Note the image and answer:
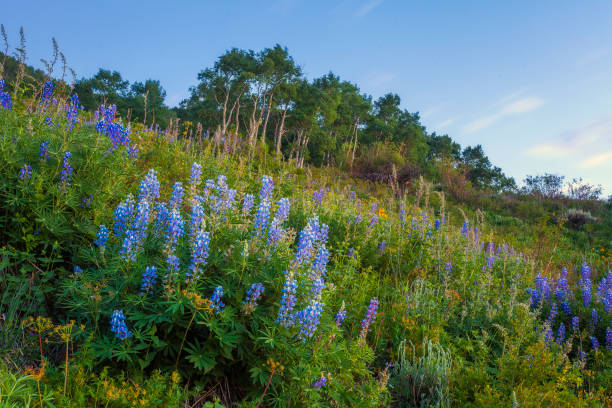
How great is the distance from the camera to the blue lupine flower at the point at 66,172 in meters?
3.10

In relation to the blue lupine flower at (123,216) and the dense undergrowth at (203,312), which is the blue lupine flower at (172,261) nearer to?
the dense undergrowth at (203,312)

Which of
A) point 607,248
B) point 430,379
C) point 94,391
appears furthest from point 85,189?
point 607,248

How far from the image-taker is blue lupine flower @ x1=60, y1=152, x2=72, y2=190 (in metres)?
3.10

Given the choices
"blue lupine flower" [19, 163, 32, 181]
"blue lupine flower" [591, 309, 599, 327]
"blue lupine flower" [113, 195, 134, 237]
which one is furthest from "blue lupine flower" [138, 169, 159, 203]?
"blue lupine flower" [591, 309, 599, 327]

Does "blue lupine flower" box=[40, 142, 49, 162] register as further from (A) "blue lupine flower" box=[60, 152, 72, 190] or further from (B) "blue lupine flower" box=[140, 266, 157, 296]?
(B) "blue lupine flower" box=[140, 266, 157, 296]

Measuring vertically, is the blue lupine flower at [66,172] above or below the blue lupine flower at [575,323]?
above

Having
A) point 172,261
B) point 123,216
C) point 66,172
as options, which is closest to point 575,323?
point 172,261

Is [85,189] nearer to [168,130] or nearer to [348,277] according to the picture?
[348,277]

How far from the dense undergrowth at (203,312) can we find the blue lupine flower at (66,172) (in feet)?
0.10

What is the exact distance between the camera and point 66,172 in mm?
3143

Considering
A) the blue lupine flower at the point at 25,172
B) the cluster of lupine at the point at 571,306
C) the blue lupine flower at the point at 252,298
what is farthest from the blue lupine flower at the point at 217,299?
the cluster of lupine at the point at 571,306

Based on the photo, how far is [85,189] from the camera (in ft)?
10.9

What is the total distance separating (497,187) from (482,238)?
46.0ft

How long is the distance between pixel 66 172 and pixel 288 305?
233 centimetres
